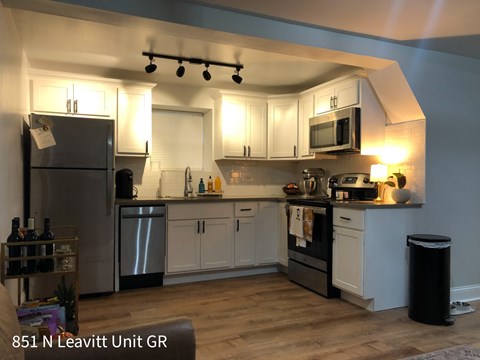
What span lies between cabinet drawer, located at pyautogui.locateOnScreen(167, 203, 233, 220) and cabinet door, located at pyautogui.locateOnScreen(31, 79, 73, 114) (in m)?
1.55

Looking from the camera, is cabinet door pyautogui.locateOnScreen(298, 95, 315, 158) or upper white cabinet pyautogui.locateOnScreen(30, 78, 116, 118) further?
cabinet door pyautogui.locateOnScreen(298, 95, 315, 158)

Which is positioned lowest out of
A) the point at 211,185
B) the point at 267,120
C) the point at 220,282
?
the point at 220,282

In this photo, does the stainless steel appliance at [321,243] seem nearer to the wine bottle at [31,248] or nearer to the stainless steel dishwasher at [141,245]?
the stainless steel dishwasher at [141,245]

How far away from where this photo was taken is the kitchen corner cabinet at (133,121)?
13.5 ft

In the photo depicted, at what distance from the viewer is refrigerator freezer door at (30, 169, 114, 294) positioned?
3299 mm

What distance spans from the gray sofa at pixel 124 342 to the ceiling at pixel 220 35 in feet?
6.22

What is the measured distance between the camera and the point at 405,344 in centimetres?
254

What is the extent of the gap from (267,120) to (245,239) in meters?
1.59

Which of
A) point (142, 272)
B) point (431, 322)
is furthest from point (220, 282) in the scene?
point (431, 322)

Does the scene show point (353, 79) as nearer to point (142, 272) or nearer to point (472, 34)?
point (472, 34)

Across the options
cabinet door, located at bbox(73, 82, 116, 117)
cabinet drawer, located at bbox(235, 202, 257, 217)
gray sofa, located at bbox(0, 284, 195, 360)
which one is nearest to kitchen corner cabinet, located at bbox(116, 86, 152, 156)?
cabinet door, located at bbox(73, 82, 116, 117)

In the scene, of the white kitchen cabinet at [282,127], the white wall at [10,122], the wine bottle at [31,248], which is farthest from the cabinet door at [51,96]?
the white kitchen cabinet at [282,127]

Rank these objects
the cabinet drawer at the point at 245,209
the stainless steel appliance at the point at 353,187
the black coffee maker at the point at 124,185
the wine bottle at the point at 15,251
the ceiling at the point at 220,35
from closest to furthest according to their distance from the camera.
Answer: the wine bottle at the point at 15,251
the ceiling at the point at 220,35
the stainless steel appliance at the point at 353,187
the black coffee maker at the point at 124,185
the cabinet drawer at the point at 245,209

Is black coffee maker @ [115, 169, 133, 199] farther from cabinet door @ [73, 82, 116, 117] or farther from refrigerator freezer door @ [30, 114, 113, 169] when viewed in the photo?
cabinet door @ [73, 82, 116, 117]
